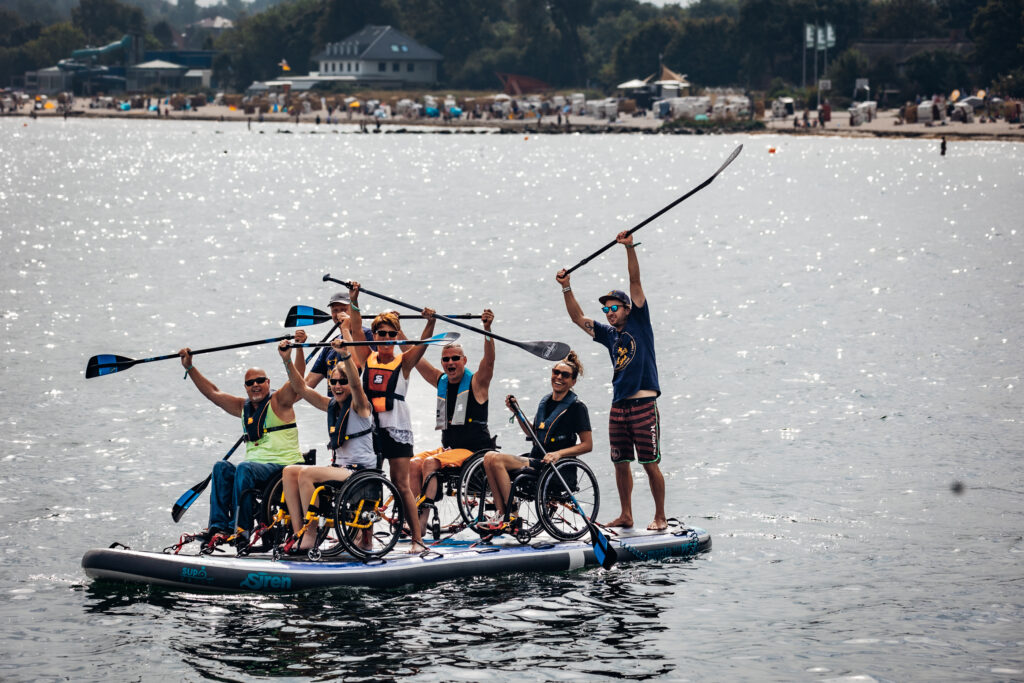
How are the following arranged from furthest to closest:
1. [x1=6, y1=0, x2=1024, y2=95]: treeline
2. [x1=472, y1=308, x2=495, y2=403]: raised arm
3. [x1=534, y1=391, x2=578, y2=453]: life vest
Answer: [x1=6, y1=0, x2=1024, y2=95]: treeline → [x1=534, y1=391, x2=578, y2=453]: life vest → [x1=472, y1=308, x2=495, y2=403]: raised arm

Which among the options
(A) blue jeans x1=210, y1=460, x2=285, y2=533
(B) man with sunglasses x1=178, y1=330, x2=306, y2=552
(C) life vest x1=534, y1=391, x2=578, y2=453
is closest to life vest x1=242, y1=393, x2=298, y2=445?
(B) man with sunglasses x1=178, y1=330, x2=306, y2=552

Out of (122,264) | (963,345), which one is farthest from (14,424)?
(122,264)

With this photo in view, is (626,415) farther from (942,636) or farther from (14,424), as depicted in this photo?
(14,424)

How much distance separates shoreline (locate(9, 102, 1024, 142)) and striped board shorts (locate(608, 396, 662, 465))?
4272 inches

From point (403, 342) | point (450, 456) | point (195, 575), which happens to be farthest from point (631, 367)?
point (195, 575)

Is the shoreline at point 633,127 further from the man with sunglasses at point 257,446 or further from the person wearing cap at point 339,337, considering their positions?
the man with sunglasses at point 257,446

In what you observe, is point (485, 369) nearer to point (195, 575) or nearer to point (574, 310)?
point (574, 310)

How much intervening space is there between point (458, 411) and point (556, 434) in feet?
3.31

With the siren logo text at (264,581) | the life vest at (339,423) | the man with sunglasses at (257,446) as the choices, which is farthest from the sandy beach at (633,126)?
the siren logo text at (264,581)

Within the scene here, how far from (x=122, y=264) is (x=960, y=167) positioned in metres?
77.5

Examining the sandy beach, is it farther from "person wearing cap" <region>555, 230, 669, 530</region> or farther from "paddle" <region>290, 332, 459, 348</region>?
"paddle" <region>290, 332, 459, 348</region>

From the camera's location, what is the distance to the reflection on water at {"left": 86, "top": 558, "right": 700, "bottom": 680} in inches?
504

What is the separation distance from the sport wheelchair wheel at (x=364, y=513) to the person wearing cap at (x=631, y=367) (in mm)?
2371

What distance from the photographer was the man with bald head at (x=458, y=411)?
557 inches
